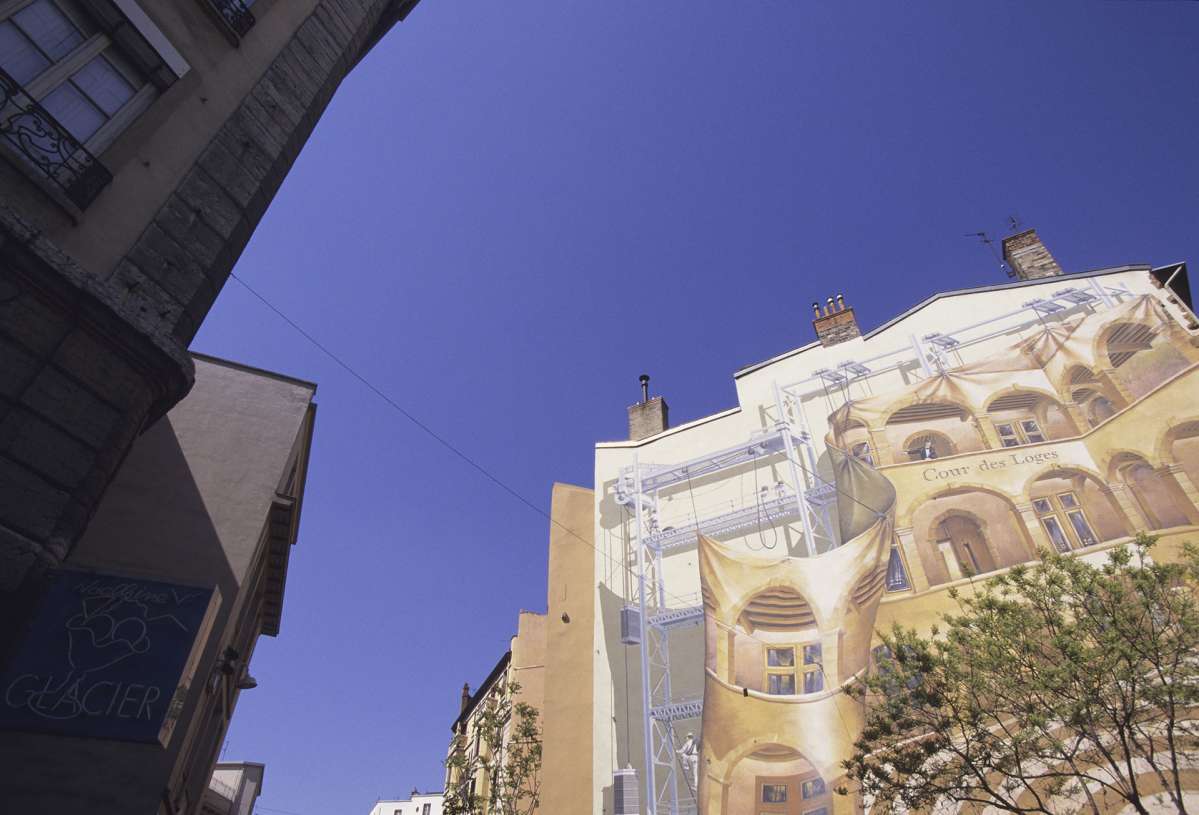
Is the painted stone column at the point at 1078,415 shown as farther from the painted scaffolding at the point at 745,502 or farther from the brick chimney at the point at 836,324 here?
the brick chimney at the point at 836,324

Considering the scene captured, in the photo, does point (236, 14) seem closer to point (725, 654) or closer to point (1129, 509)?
point (725, 654)

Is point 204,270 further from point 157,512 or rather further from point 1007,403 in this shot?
point 1007,403

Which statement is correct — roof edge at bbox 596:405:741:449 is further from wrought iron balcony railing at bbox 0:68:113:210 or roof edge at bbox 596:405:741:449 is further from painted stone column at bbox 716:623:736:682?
wrought iron balcony railing at bbox 0:68:113:210

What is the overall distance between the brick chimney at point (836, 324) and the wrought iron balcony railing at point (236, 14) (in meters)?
16.6

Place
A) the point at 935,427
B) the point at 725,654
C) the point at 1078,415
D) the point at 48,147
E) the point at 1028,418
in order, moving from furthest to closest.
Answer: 1. the point at 935,427
2. the point at 1028,418
3. the point at 725,654
4. the point at 1078,415
5. the point at 48,147

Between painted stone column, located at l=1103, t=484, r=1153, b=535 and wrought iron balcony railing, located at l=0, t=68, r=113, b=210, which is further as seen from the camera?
painted stone column, located at l=1103, t=484, r=1153, b=535

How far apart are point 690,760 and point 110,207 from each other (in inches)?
572

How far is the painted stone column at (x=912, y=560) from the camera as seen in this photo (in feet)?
44.9

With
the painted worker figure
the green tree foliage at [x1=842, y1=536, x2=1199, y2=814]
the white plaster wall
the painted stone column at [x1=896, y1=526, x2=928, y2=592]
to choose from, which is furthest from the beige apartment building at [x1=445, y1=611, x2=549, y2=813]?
the green tree foliage at [x1=842, y1=536, x2=1199, y2=814]

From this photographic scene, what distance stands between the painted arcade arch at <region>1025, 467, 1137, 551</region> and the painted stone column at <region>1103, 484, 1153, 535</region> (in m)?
0.02

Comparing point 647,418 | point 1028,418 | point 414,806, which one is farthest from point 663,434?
point 414,806

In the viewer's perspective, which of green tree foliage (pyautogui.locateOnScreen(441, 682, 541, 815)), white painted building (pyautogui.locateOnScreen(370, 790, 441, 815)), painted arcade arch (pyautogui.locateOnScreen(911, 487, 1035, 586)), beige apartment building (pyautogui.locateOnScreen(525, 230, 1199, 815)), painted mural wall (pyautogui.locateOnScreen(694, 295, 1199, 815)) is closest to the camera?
painted mural wall (pyautogui.locateOnScreen(694, 295, 1199, 815))

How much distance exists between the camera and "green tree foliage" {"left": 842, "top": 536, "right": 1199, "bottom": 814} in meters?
8.41

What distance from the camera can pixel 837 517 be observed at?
15969 mm
